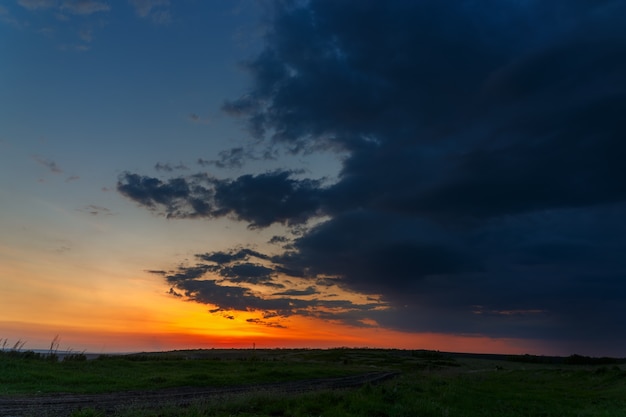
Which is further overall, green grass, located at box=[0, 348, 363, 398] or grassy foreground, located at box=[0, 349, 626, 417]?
green grass, located at box=[0, 348, 363, 398]

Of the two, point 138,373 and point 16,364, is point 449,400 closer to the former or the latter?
point 138,373

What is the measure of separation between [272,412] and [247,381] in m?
24.3

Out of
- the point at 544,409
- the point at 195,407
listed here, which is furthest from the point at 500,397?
the point at 195,407

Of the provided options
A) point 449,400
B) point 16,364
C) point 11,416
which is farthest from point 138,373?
point 449,400

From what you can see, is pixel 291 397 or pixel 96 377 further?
pixel 96 377

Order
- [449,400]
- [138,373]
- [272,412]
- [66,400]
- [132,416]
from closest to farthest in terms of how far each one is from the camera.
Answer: [132,416] → [272,412] → [66,400] → [449,400] → [138,373]

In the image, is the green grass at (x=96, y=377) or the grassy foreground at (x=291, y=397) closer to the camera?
the grassy foreground at (x=291, y=397)

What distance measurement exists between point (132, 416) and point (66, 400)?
9.47 m

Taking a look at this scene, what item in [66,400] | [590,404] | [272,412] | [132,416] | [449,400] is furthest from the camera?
[590,404]

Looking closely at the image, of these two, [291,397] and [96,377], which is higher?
[96,377]

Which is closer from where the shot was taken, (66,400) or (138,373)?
(66,400)

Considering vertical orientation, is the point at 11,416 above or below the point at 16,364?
below

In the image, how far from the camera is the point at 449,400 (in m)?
31.1

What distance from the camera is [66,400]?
2470 centimetres
